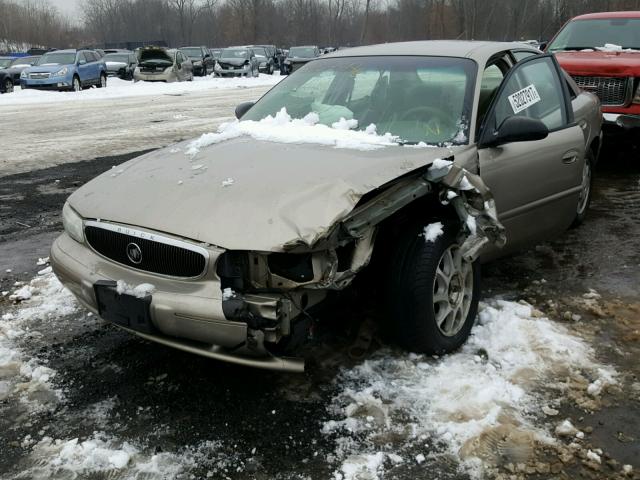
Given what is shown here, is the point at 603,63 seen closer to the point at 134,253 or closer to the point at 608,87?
the point at 608,87

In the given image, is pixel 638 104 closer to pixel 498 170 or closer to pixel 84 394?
pixel 498 170

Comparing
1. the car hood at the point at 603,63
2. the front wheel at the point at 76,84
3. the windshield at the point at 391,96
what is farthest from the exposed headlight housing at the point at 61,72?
the windshield at the point at 391,96

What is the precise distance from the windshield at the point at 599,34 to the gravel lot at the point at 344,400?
221 inches

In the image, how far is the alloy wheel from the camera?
10.9ft

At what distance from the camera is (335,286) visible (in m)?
2.70

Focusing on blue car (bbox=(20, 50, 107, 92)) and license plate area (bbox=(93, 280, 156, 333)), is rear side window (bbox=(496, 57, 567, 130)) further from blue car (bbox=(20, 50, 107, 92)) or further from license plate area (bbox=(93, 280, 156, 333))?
blue car (bbox=(20, 50, 107, 92))

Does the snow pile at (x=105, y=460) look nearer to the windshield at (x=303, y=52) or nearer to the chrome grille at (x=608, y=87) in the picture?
the chrome grille at (x=608, y=87)

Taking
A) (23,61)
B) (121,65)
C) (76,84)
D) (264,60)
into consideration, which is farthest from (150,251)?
(264,60)

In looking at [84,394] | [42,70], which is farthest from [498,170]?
[42,70]

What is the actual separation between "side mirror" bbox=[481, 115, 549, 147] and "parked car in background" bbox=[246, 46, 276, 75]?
3535cm

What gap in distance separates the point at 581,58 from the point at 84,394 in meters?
7.53

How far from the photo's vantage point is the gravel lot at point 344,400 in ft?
8.59

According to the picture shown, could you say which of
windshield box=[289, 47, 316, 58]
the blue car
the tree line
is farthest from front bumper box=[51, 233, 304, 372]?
the tree line

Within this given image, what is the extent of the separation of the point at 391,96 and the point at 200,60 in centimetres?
3392
